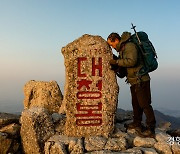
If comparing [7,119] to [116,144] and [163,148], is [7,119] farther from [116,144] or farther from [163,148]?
[163,148]

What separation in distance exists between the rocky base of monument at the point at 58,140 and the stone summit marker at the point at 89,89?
432mm

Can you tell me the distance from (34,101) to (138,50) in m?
7.91

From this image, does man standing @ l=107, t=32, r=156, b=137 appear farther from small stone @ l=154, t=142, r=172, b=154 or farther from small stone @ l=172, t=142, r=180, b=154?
small stone @ l=172, t=142, r=180, b=154

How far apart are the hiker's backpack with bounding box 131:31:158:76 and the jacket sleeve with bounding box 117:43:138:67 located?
0.30 m

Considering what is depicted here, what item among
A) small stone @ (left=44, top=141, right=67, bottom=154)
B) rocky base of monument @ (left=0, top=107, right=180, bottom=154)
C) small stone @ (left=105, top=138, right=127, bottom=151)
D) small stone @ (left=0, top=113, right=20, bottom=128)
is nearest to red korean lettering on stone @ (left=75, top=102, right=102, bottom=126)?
rocky base of monument @ (left=0, top=107, right=180, bottom=154)

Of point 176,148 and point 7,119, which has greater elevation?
point 7,119

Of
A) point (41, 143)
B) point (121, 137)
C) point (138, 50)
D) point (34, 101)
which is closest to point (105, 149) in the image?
point (121, 137)

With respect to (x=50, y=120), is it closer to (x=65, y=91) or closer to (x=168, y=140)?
(x=65, y=91)

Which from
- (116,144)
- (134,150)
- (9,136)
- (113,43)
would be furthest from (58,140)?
(113,43)

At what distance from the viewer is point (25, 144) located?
11500 millimetres

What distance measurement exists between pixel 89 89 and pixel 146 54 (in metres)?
2.21

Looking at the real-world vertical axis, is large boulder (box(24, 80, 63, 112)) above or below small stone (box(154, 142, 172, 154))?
above

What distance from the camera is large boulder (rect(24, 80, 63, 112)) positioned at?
627 inches

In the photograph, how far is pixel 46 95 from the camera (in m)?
16.1
